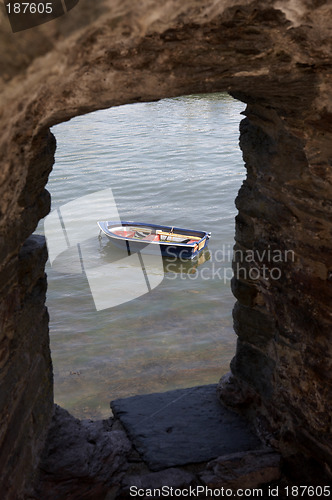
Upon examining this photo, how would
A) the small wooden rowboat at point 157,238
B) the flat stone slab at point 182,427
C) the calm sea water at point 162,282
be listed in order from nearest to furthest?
the flat stone slab at point 182,427 < the calm sea water at point 162,282 < the small wooden rowboat at point 157,238

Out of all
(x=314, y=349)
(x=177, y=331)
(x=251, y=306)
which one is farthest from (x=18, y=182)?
(x=177, y=331)

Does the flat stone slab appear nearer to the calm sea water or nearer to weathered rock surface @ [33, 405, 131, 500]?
weathered rock surface @ [33, 405, 131, 500]

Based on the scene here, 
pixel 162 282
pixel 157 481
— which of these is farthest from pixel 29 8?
pixel 162 282

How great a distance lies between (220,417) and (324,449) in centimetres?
115

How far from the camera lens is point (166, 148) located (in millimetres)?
23469

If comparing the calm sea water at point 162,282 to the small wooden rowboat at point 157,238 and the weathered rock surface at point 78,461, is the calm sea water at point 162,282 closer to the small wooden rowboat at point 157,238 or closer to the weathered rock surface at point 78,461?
the small wooden rowboat at point 157,238

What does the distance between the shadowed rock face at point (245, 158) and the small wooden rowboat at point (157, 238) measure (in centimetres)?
1165

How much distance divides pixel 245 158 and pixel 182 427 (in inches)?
76.7

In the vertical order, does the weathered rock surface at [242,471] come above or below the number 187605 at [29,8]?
below

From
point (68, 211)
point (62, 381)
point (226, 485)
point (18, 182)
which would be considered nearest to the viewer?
point (18, 182)

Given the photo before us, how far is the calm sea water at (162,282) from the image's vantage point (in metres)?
10.8

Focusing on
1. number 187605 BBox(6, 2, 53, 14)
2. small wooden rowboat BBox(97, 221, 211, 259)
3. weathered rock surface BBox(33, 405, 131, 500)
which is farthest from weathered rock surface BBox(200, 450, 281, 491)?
small wooden rowboat BBox(97, 221, 211, 259)

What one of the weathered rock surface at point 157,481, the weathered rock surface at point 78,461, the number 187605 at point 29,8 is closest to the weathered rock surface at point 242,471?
the weathered rock surface at point 157,481

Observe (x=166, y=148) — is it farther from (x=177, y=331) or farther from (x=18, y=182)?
(x=18, y=182)
